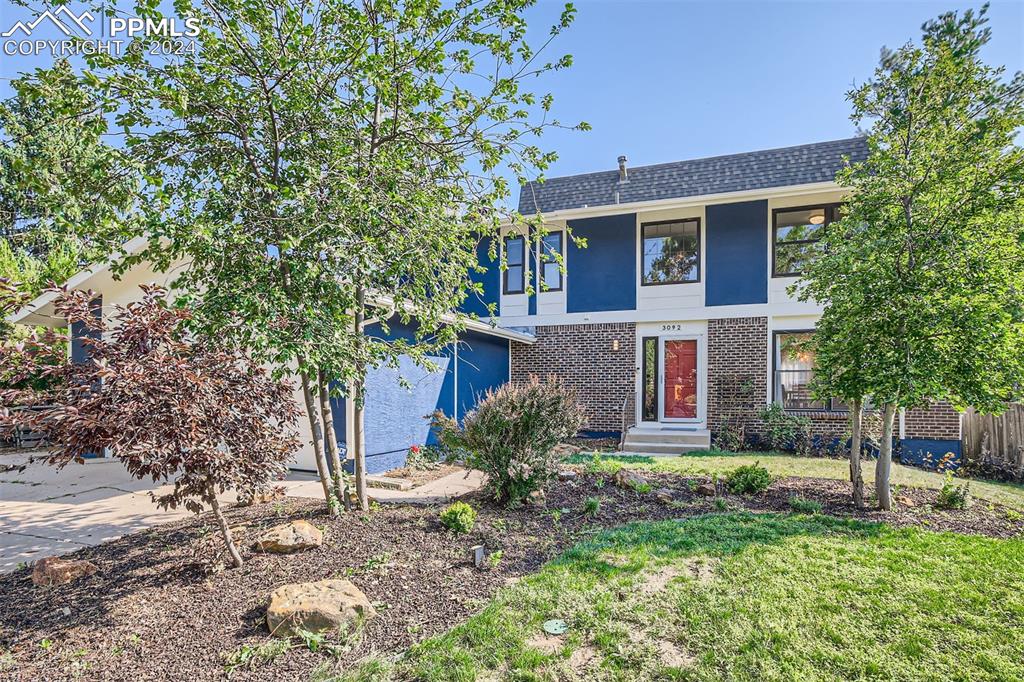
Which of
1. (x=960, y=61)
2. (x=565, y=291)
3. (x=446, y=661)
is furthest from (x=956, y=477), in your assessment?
(x=446, y=661)

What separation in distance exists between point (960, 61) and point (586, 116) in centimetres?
386

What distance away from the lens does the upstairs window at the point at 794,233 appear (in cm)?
1091

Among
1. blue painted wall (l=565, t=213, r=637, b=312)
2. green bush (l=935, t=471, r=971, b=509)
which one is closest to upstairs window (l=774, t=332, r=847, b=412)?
blue painted wall (l=565, t=213, r=637, b=312)

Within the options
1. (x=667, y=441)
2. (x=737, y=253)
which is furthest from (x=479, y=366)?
(x=737, y=253)

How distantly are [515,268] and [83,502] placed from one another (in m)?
9.50

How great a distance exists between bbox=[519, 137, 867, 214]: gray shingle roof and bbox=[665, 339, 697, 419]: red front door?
3.58m

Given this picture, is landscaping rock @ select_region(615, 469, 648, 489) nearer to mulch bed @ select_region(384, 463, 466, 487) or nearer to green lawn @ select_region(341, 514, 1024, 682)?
green lawn @ select_region(341, 514, 1024, 682)

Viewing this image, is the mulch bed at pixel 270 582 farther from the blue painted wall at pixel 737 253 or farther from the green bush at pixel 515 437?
the blue painted wall at pixel 737 253

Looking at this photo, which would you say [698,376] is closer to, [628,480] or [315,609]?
[628,480]

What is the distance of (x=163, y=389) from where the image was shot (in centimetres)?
318

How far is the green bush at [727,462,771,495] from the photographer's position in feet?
20.4

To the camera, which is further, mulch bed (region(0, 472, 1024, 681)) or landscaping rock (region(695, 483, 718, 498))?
landscaping rock (region(695, 483, 718, 498))

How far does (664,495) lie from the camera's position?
601cm

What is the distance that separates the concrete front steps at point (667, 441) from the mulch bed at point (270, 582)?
15.0 ft
